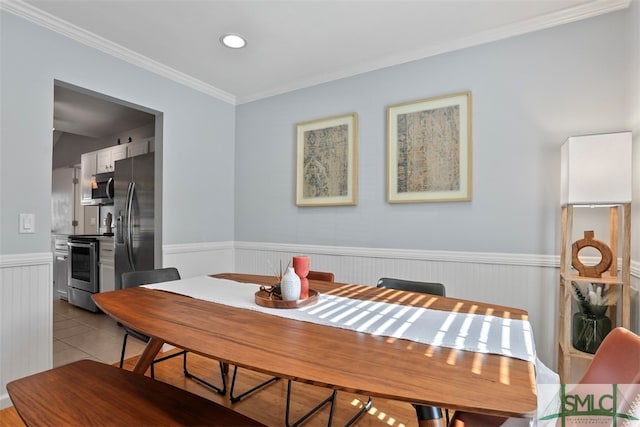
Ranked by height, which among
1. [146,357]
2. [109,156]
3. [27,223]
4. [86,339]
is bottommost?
[86,339]

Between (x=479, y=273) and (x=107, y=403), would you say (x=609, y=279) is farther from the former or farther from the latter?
(x=107, y=403)

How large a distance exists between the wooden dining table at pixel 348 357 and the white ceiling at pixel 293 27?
77.3 inches

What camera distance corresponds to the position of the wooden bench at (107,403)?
1084 mm

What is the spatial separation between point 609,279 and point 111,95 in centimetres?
377

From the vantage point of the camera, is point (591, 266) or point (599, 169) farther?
point (591, 266)

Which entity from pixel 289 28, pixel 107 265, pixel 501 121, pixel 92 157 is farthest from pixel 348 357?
pixel 92 157

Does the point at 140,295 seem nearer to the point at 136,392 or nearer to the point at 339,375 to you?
the point at 136,392

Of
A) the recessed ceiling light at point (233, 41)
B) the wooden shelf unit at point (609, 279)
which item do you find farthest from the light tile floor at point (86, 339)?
the wooden shelf unit at point (609, 279)

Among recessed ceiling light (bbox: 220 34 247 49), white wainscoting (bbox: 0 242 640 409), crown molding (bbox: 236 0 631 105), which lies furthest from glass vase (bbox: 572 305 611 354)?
recessed ceiling light (bbox: 220 34 247 49)

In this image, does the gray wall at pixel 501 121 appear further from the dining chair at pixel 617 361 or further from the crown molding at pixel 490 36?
the dining chair at pixel 617 361

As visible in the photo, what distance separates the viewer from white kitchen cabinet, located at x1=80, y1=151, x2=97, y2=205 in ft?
16.2

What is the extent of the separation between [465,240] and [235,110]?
2.91m

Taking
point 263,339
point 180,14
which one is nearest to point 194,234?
point 180,14

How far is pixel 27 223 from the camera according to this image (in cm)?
224
